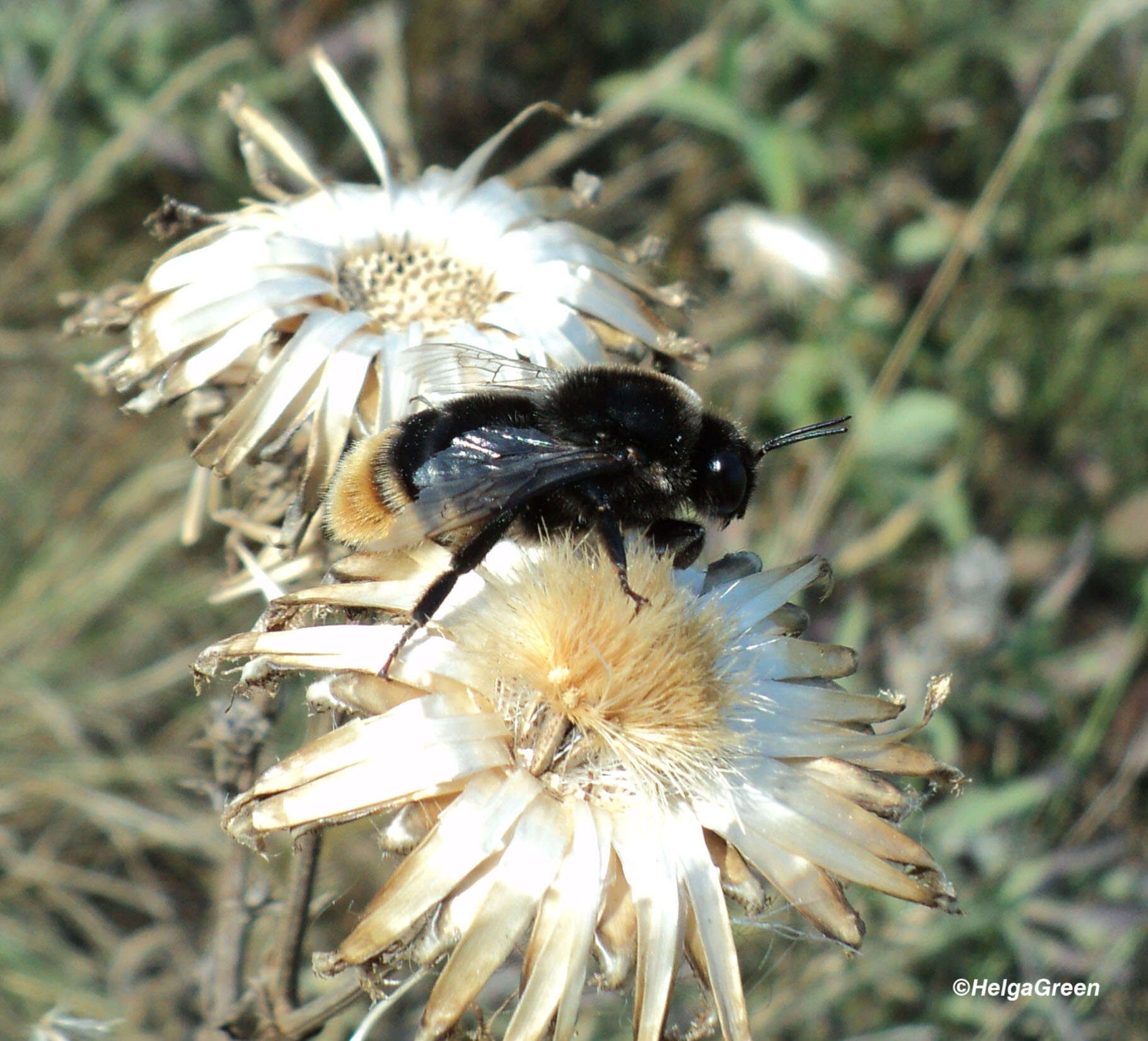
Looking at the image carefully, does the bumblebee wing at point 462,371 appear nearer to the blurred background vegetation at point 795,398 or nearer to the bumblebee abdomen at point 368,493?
the bumblebee abdomen at point 368,493

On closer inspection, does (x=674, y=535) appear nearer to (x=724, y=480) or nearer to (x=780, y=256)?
(x=724, y=480)

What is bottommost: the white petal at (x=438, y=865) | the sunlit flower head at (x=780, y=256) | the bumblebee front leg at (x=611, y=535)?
the sunlit flower head at (x=780, y=256)

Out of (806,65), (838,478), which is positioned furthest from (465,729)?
(806,65)

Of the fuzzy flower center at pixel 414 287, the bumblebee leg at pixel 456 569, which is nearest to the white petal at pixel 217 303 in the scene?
the fuzzy flower center at pixel 414 287

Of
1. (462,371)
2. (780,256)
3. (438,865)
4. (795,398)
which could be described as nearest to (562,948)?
(438,865)

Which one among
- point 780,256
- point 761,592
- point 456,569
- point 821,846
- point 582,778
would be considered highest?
point 456,569

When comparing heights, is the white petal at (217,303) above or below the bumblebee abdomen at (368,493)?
above

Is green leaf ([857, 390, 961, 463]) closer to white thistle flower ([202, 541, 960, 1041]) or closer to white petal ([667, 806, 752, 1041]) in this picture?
white thistle flower ([202, 541, 960, 1041])
